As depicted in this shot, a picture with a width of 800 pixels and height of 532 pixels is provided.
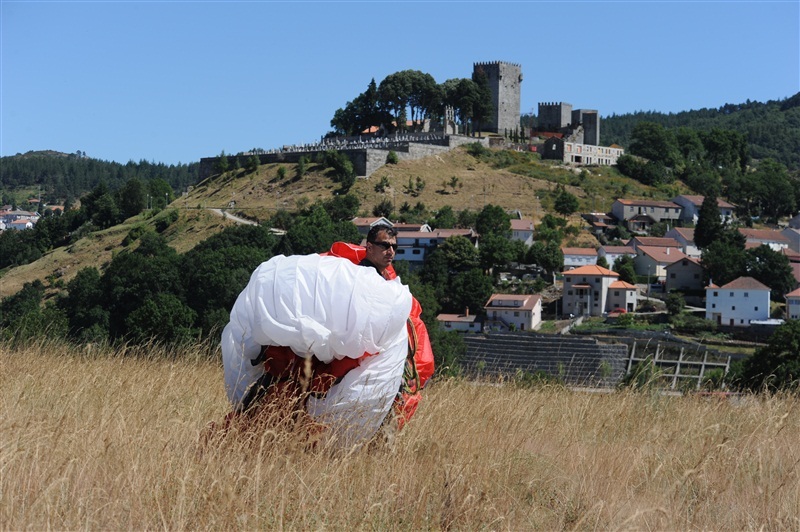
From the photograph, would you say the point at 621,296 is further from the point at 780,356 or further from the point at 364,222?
the point at 780,356

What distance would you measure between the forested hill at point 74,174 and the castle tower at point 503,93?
75690 mm

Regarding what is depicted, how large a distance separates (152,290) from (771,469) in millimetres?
38092

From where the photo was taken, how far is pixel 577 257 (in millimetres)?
53781

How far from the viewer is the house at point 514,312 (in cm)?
4503

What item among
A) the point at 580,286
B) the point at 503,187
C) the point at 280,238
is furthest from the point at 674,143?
the point at 280,238

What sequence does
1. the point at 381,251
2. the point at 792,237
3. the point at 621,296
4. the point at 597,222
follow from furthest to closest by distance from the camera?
the point at 792,237 → the point at 597,222 → the point at 621,296 → the point at 381,251

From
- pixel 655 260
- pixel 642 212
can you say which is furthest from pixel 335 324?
pixel 642 212

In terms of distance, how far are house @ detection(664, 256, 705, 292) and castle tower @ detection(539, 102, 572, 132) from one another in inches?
962

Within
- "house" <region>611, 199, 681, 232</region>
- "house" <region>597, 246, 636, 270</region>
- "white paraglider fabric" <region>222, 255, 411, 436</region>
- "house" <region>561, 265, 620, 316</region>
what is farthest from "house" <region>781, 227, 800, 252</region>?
"white paraglider fabric" <region>222, 255, 411, 436</region>

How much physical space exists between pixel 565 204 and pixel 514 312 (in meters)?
14.2

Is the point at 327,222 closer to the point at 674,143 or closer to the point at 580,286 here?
the point at 580,286

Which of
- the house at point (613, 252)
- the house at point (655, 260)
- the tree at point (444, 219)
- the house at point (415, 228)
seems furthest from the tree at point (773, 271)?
the house at point (415, 228)

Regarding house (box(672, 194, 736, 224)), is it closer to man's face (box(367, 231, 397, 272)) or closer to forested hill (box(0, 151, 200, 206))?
man's face (box(367, 231, 397, 272))

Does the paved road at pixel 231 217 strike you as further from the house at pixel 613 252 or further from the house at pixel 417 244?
the house at pixel 613 252
